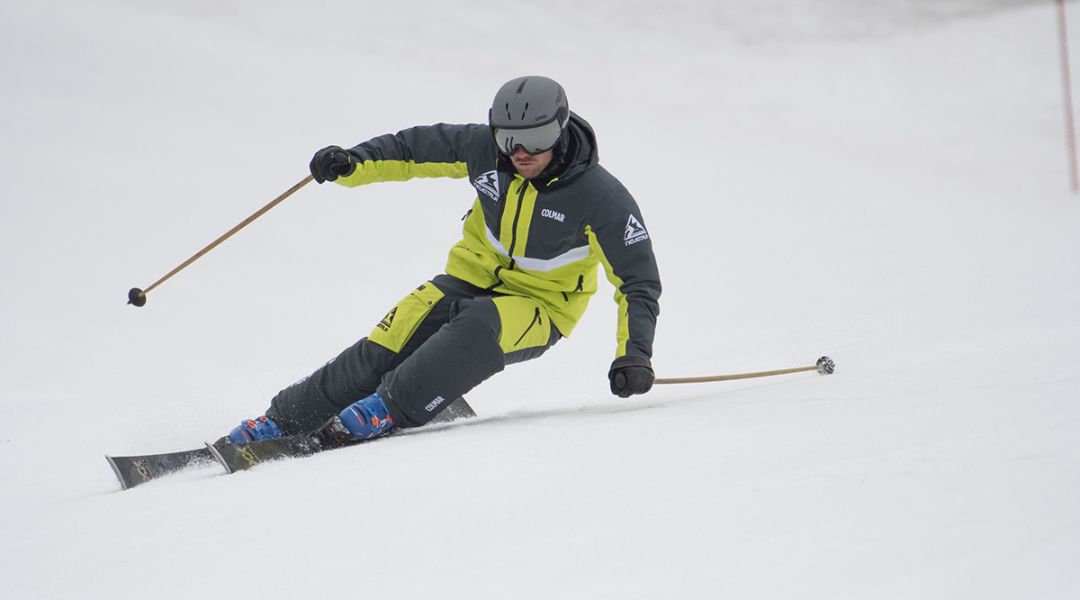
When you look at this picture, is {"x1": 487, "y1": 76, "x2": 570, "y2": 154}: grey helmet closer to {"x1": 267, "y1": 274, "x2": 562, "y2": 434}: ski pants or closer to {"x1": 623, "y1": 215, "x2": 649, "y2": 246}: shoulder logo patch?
{"x1": 623, "y1": 215, "x2": 649, "y2": 246}: shoulder logo patch

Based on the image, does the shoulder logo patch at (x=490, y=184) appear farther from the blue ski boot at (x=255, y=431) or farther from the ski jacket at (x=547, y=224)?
the blue ski boot at (x=255, y=431)

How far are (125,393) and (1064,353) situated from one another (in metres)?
3.93

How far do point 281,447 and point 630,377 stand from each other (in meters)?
1.02

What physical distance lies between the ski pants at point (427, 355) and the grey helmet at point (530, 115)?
0.51 metres

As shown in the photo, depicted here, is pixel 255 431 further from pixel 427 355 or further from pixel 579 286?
pixel 579 286

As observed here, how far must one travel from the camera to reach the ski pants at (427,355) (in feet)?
10.5

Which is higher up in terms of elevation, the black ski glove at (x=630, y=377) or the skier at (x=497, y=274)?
the skier at (x=497, y=274)

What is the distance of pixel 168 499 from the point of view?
2.58m

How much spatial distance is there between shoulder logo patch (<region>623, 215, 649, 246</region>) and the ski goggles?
0.34 metres

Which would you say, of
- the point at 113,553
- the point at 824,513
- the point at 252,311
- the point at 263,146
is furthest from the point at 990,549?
the point at 263,146

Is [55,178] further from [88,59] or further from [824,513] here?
[824,513]

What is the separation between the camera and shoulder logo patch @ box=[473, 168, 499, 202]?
3.45 meters

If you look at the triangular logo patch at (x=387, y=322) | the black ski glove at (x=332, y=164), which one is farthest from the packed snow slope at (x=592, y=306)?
the black ski glove at (x=332, y=164)

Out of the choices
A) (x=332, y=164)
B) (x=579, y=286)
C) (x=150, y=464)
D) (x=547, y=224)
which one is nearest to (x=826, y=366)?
(x=579, y=286)
